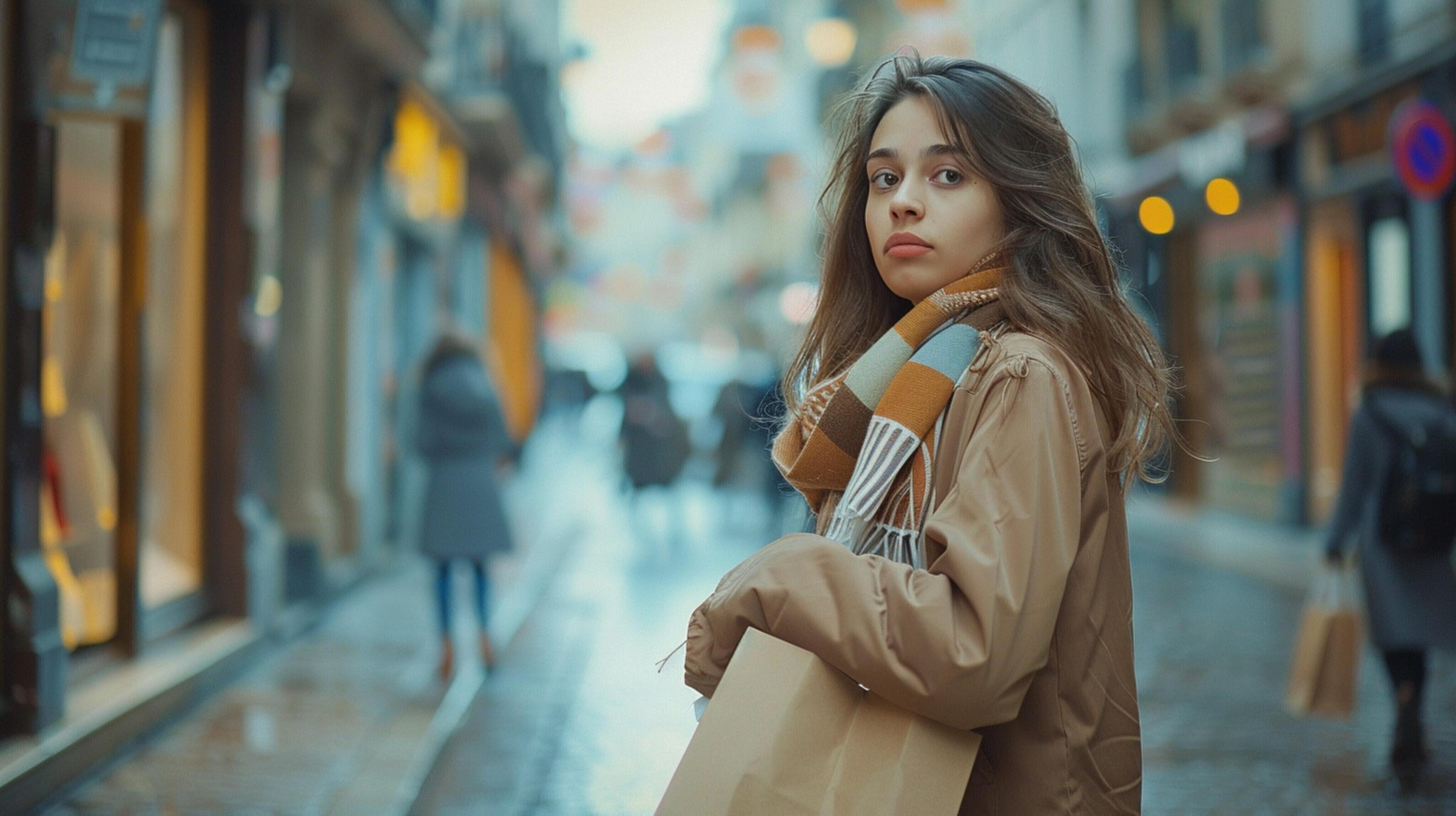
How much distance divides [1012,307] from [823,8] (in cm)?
3722

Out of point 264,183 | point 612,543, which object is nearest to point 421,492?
point 612,543

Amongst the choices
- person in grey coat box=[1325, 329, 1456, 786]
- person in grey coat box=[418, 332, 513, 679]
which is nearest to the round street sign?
person in grey coat box=[1325, 329, 1456, 786]

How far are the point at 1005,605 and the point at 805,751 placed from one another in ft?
0.95

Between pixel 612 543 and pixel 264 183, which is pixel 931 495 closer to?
pixel 264 183

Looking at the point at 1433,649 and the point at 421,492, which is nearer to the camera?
the point at 1433,649

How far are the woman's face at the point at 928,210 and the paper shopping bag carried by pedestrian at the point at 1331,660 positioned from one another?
410 centimetres

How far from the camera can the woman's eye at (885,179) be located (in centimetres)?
198

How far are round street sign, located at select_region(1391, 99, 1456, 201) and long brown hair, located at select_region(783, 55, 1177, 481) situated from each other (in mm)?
8982

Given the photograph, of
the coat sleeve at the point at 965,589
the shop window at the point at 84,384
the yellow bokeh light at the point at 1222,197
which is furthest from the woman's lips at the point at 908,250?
the yellow bokeh light at the point at 1222,197

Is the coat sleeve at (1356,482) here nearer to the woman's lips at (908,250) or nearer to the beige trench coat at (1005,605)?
the beige trench coat at (1005,605)

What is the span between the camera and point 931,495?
1.79 meters

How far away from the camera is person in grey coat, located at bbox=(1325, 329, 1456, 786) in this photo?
213 inches

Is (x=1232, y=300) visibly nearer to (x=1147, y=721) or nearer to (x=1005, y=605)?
(x=1147, y=721)

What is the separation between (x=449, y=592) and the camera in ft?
23.6
